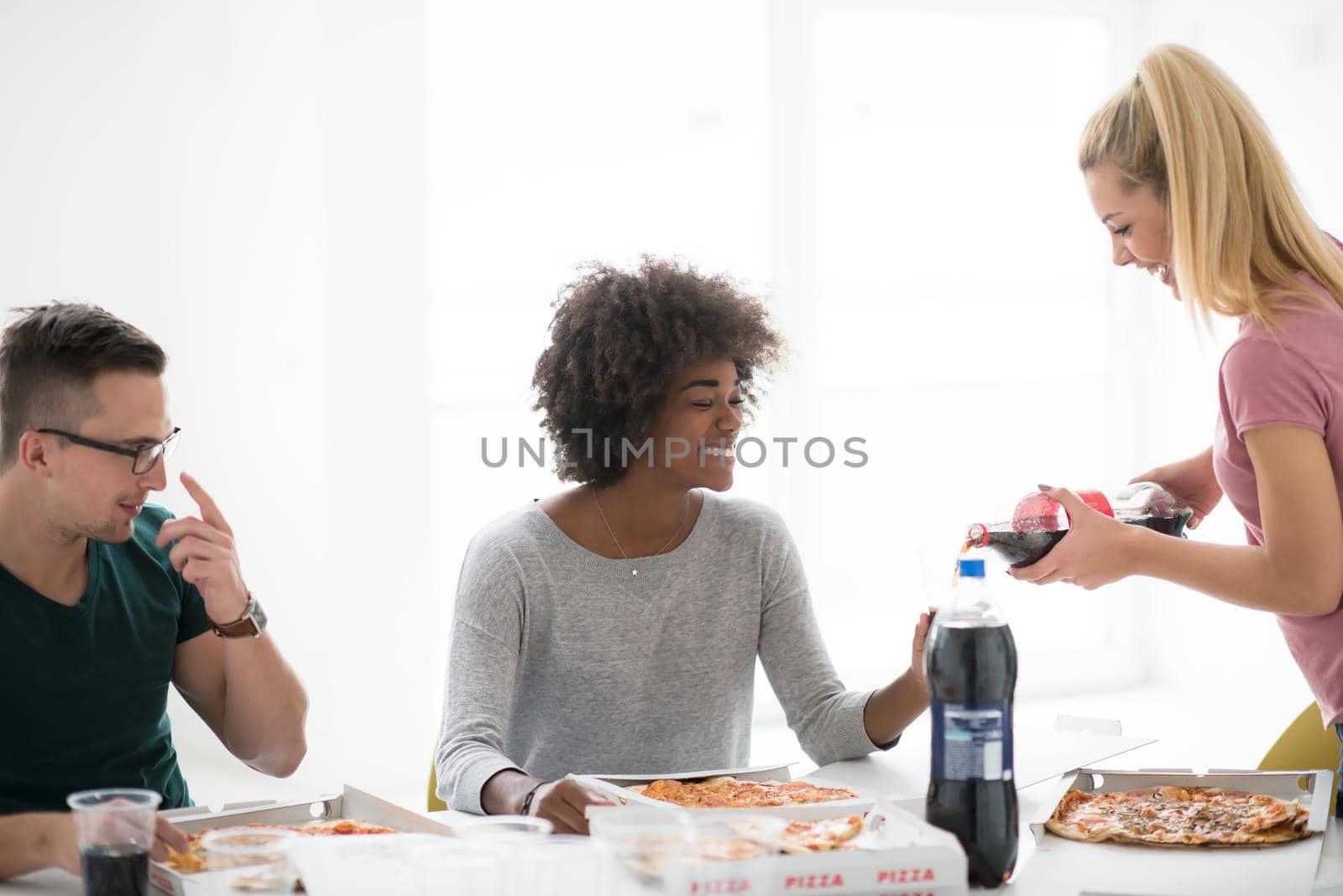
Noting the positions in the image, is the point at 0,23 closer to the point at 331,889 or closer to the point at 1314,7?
the point at 331,889

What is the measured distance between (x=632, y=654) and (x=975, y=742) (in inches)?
32.1

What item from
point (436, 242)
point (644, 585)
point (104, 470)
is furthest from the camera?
point (436, 242)

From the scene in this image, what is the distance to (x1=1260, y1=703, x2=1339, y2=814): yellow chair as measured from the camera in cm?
190

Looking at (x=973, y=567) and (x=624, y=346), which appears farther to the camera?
(x=624, y=346)

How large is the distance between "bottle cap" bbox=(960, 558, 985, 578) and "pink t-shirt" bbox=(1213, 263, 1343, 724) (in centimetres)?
43

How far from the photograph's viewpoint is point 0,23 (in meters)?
3.67

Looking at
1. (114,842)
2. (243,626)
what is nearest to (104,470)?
(243,626)

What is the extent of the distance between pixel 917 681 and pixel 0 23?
3269 millimetres

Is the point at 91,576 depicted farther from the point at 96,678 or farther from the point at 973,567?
the point at 973,567

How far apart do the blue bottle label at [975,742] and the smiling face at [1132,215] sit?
26.5 inches

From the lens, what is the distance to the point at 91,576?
1.77m

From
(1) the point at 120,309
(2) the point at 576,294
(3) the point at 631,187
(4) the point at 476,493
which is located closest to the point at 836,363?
(3) the point at 631,187

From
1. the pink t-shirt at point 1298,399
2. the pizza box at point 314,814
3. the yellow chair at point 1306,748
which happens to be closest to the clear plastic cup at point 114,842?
the pizza box at point 314,814

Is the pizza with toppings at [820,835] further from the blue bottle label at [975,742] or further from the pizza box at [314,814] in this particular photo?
the pizza box at [314,814]
